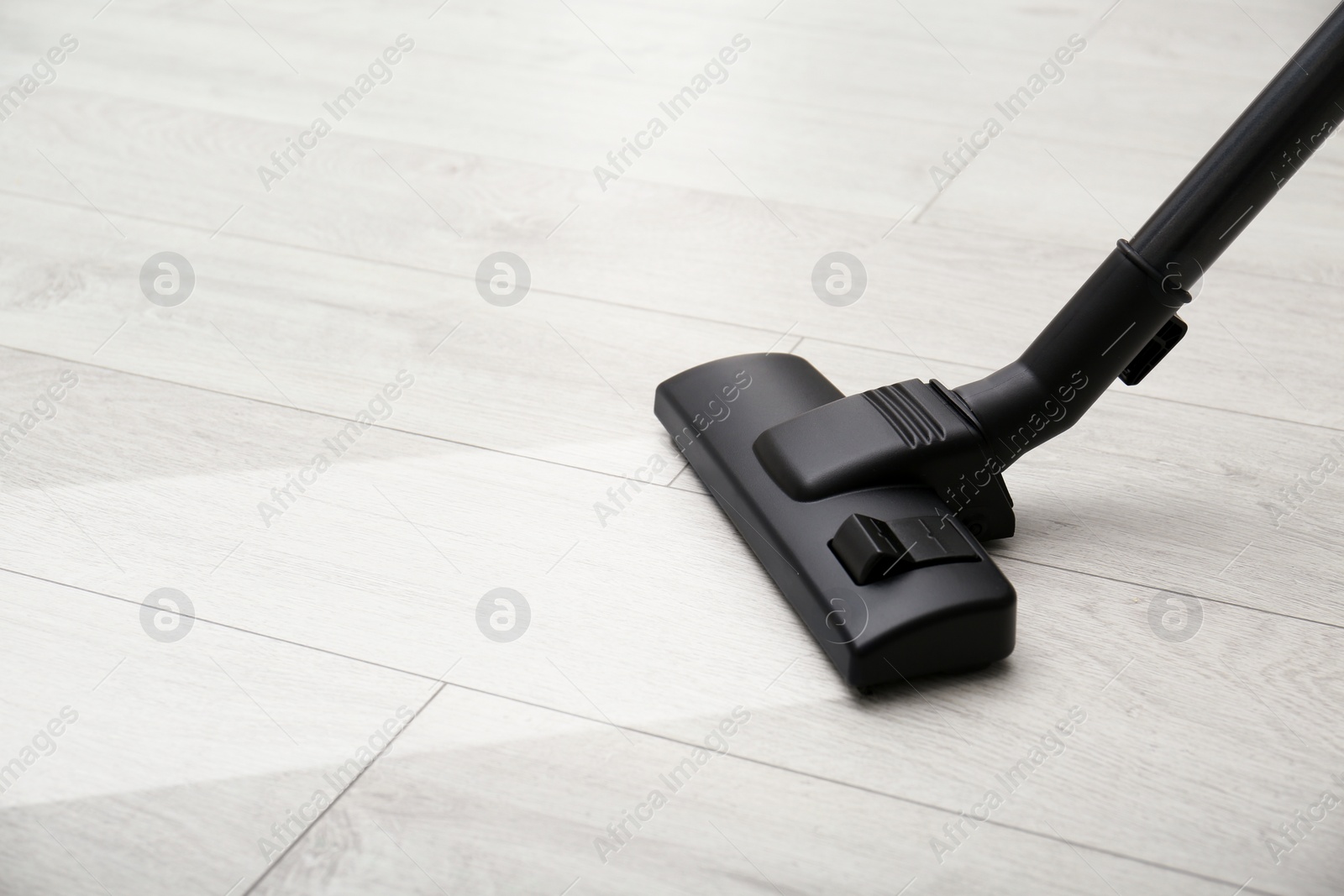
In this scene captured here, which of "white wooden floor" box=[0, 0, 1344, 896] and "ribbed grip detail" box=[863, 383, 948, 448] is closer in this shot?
"white wooden floor" box=[0, 0, 1344, 896]

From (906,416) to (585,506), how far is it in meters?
0.27

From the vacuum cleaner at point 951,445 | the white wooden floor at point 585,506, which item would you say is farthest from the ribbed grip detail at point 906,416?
the white wooden floor at point 585,506

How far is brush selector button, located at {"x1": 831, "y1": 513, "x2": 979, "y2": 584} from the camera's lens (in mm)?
744

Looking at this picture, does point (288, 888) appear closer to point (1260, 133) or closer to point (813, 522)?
point (813, 522)

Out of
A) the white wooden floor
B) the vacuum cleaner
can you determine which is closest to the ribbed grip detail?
the vacuum cleaner

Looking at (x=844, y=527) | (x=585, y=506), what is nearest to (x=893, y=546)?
(x=844, y=527)

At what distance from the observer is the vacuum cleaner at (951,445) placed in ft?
2.42

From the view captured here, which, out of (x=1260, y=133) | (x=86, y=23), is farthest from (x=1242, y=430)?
(x=86, y=23)

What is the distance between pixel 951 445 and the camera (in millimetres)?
820

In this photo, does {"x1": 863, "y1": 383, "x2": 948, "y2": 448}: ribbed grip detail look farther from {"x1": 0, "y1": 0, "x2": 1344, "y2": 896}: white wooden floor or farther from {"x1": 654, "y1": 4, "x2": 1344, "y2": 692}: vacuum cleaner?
{"x1": 0, "y1": 0, "x2": 1344, "y2": 896}: white wooden floor

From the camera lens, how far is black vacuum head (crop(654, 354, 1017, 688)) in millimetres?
731

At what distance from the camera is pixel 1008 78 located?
1757mm

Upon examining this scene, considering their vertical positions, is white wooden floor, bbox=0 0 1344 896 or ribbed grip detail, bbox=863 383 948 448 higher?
ribbed grip detail, bbox=863 383 948 448

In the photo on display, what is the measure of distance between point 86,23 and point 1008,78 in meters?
1.48
